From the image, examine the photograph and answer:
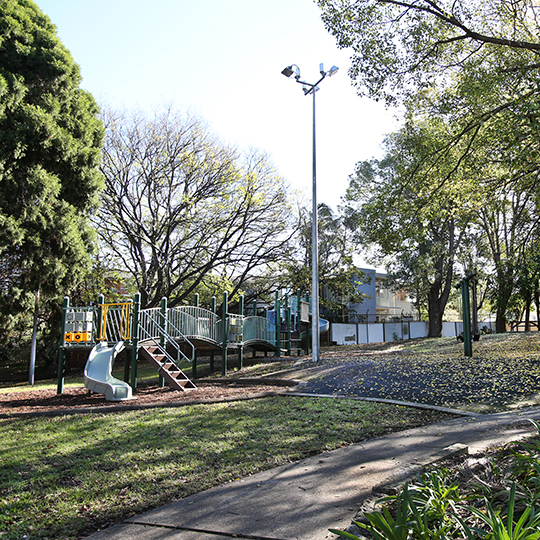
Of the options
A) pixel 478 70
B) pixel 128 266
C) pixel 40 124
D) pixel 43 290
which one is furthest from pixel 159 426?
pixel 128 266

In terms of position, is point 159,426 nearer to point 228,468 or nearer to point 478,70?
point 228,468

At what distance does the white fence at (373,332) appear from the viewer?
28531 millimetres

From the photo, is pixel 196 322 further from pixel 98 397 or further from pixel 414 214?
pixel 414 214

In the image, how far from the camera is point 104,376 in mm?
11500

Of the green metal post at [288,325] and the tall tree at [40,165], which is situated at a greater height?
the tall tree at [40,165]

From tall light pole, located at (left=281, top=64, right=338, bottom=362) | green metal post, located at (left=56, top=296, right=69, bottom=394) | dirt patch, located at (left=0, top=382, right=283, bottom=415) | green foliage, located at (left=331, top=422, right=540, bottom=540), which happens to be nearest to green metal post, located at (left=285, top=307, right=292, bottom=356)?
tall light pole, located at (left=281, top=64, right=338, bottom=362)

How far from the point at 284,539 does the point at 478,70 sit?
12606 mm

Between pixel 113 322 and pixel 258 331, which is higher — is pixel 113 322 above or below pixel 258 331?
above

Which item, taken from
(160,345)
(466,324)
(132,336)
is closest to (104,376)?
(132,336)

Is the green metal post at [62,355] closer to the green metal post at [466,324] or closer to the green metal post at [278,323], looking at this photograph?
the green metal post at [278,323]

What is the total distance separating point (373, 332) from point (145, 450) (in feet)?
84.5

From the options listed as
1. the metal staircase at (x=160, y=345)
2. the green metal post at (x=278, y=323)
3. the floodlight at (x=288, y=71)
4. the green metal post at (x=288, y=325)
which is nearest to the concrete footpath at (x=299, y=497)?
the metal staircase at (x=160, y=345)

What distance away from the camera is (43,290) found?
18.2 m

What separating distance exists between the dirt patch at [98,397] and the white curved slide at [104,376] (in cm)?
26
